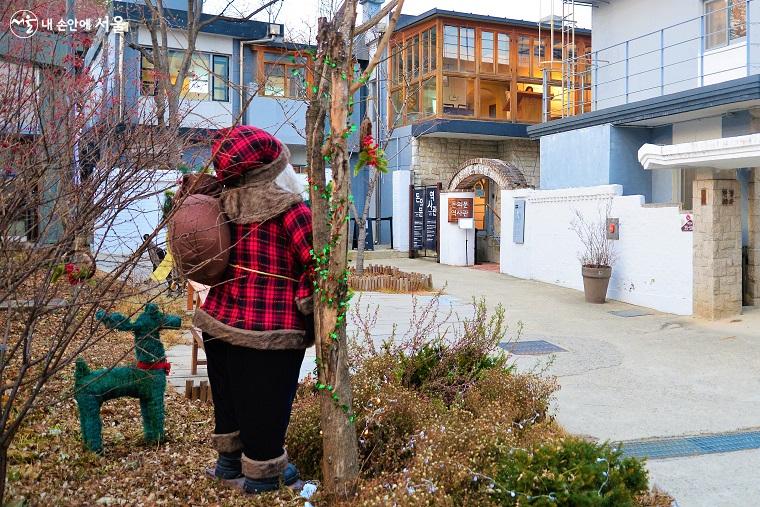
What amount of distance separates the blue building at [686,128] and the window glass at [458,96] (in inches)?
155

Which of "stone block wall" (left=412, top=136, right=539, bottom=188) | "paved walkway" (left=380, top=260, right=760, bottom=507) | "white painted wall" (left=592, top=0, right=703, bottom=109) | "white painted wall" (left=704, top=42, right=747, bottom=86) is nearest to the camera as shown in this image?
"paved walkway" (left=380, top=260, right=760, bottom=507)

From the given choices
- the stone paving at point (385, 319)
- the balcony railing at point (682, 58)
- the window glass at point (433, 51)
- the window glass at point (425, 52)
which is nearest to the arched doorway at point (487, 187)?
the balcony railing at point (682, 58)

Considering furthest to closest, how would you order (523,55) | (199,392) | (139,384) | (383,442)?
(523,55)
(199,392)
(139,384)
(383,442)

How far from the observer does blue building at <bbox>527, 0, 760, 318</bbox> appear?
10273mm

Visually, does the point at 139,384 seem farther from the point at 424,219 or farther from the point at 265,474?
the point at 424,219

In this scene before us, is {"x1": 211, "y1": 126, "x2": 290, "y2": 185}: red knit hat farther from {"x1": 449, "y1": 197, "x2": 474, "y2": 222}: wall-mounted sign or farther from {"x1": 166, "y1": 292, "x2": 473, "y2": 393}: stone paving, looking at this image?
{"x1": 449, "y1": 197, "x2": 474, "y2": 222}: wall-mounted sign

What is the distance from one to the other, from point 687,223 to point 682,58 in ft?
15.9

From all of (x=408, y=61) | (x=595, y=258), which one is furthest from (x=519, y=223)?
(x=408, y=61)

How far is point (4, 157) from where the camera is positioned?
13.7 feet

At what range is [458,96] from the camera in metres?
21.0

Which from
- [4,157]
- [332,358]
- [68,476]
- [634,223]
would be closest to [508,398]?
[332,358]

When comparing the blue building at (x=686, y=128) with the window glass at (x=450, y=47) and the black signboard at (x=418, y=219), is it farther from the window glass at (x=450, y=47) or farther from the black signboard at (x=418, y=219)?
the black signboard at (x=418, y=219)

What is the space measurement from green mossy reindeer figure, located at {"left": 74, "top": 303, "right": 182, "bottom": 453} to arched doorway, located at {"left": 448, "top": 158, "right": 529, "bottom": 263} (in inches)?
528

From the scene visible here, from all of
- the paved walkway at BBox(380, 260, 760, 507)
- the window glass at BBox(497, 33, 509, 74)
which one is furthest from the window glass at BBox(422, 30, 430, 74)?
the paved walkway at BBox(380, 260, 760, 507)
